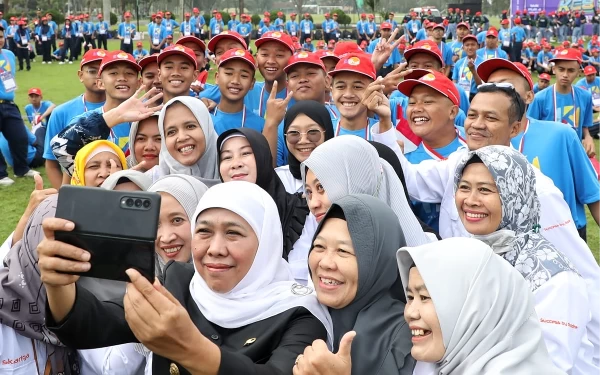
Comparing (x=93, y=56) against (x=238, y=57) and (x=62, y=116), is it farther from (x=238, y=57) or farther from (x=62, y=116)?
(x=238, y=57)

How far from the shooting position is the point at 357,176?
314cm

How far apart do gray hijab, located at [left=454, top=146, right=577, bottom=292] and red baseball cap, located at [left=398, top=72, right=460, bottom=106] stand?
4.90ft

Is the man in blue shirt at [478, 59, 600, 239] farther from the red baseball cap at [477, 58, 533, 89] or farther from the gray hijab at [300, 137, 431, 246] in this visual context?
the gray hijab at [300, 137, 431, 246]

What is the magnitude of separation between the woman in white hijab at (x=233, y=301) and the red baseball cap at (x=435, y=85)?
6.88 feet

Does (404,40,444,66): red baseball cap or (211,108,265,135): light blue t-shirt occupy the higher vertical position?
(404,40,444,66): red baseball cap

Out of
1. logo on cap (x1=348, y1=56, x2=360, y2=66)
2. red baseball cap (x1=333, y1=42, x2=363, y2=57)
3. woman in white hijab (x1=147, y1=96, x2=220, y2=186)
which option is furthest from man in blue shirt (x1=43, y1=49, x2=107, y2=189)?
red baseball cap (x1=333, y1=42, x2=363, y2=57)

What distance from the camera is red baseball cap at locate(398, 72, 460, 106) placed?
14.3 feet

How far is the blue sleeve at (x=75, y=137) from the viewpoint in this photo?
176 inches

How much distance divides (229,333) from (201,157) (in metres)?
2.00

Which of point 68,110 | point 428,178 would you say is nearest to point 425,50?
point 428,178

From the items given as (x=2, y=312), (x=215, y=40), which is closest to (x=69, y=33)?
(x=215, y=40)

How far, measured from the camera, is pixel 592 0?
3725 cm

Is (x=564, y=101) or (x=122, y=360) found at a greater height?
(x=564, y=101)

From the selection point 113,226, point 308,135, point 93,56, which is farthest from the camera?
point 93,56
